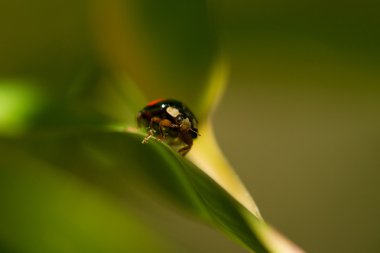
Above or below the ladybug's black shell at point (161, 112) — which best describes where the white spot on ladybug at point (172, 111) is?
above

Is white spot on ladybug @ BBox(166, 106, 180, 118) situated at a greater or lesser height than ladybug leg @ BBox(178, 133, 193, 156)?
greater

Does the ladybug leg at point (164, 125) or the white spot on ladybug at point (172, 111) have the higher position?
the ladybug leg at point (164, 125)

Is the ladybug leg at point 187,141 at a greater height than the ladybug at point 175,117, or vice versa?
the ladybug at point 175,117

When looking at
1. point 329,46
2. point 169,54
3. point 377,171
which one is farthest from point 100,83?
point 377,171

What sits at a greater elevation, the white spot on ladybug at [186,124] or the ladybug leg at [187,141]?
the white spot on ladybug at [186,124]

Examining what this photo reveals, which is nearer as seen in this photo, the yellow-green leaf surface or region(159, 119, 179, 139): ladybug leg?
the yellow-green leaf surface

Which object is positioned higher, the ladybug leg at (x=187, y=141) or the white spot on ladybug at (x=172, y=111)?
the white spot on ladybug at (x=172, y=111)

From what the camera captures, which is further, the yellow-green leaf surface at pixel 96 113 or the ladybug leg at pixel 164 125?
the ladybug leg at pixel 164 125

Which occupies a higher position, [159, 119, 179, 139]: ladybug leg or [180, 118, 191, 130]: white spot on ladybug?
[159, 119, 179, 139]: ladybug leg
